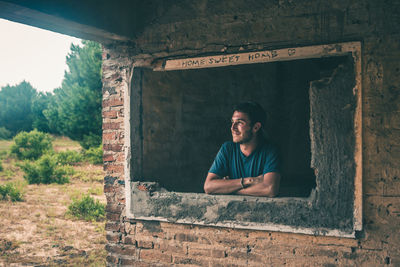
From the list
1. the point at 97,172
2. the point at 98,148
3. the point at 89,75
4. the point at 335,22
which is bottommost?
the point at 97,172

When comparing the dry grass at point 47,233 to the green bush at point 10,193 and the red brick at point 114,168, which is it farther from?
the red brick at point 114,168

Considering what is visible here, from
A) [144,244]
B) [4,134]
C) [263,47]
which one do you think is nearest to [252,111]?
[263,47]

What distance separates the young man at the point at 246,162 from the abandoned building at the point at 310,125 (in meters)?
0.13

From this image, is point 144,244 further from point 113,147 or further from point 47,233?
point 47,233

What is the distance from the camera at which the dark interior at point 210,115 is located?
387 centimetres

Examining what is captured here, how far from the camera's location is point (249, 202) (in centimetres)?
292

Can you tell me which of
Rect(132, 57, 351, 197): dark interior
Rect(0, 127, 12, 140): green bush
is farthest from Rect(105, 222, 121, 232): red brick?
Rect(0, 127, 12, 140): green bush

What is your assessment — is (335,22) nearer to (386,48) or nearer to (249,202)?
(386,48)

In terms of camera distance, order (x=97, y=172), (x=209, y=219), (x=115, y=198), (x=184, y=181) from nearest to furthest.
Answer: (x=209, y=219)
(x=115, y=198)
(x=184, y=181)
(x=97, y=172)

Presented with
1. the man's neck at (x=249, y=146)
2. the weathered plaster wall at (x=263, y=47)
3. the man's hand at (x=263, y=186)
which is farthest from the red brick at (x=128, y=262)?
the man's neck at (x=249, y=146)

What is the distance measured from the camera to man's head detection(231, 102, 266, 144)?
3568 millimetres

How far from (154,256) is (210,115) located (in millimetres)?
2307

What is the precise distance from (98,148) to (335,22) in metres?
13.5

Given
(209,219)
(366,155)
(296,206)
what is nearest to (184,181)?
(209,219)
